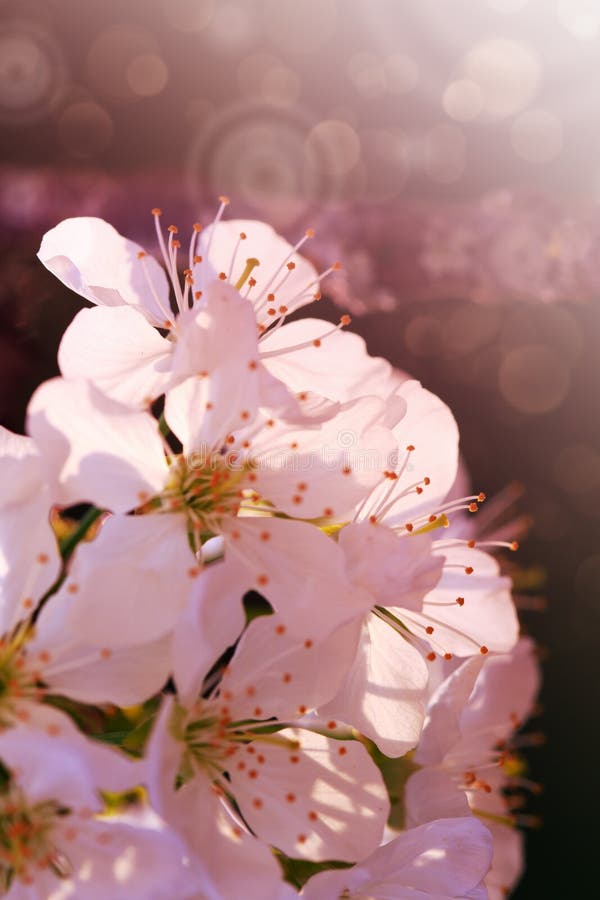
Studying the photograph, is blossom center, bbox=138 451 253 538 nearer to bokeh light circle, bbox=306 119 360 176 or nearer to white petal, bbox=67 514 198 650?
white petal, bbox=67 514 198 650

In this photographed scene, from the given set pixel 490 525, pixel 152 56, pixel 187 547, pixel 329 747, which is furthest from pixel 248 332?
pixel 152 56

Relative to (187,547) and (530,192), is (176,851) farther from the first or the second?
(530,192)

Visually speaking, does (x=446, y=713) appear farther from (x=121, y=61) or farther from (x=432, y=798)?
(x=121, y=61)

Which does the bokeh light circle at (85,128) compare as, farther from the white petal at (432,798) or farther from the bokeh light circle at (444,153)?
the white petal at (432,798)

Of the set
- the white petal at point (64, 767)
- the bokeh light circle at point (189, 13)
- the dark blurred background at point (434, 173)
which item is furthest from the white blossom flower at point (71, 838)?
the bokeh light circle at point (189, 13)

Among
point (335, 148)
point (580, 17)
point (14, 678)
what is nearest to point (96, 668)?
point (14, 678)

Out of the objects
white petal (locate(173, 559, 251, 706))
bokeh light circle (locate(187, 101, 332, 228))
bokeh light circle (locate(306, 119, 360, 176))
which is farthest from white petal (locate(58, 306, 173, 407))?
bokeh light circle (locate(306, 119, 360, 176))
